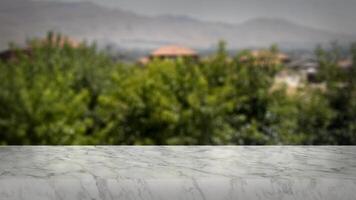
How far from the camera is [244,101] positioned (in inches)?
311

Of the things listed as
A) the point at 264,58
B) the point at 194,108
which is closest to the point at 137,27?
the point at 264,58

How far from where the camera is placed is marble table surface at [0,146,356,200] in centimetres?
151

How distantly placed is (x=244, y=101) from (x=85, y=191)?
21.4 ft

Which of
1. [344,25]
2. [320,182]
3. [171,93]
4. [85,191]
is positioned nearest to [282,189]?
[320,182]

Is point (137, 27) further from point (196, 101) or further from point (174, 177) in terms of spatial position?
point (174, 177)

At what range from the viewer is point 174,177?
154 centimetres

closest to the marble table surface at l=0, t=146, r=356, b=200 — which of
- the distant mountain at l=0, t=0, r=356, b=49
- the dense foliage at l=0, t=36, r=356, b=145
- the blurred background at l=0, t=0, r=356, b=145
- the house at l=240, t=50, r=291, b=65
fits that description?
the dense foliage at l=0, t=36, r=356, b=145

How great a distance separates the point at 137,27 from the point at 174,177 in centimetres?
2206

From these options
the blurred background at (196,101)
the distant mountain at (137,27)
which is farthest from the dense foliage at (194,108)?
the distant mountain at (137,27)

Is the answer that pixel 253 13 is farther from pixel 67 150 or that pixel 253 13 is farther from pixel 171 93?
pixel 67 150

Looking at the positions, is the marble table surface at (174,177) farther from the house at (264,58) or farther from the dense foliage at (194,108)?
the house at (264,58)

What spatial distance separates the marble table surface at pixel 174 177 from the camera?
59.6 inches

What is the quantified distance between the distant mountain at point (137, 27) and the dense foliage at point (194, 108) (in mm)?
11032

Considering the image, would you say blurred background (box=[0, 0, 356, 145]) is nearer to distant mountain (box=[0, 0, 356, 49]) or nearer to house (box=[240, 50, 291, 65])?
house (box=[240, 50, 291, 65])
